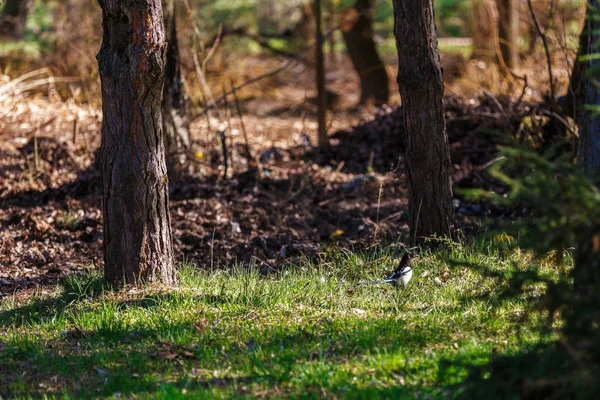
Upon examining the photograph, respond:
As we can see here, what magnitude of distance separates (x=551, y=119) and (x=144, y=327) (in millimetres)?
5884

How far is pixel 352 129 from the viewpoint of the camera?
11.1 metres

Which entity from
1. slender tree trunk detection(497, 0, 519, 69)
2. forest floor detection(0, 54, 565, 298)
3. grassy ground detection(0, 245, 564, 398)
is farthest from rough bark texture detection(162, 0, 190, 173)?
slender tree trunk detection(497, 0, 519, 69)

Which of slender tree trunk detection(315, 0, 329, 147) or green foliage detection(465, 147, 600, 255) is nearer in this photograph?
green foliage detection(465, 147, 600, 255)

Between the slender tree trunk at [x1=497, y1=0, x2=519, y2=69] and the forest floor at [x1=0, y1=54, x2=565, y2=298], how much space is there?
3465mm

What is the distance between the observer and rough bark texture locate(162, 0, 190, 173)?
29.7ft

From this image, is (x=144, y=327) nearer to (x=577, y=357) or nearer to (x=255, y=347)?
(x=255, y=347)

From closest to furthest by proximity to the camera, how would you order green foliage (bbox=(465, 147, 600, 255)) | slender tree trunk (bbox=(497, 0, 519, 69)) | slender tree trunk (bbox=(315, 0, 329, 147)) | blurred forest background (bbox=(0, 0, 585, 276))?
green foliage (bbox=(465, 147, 600, 255)) < blurred forest background (bbox=(0, 0, 585, 276)) < slender tree trunk (bbox=(315, 0, 329, 147)) < slender tree trunk (bbox=(497, 0, 519, 69))

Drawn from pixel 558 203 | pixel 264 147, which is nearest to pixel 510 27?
pixel 264 147

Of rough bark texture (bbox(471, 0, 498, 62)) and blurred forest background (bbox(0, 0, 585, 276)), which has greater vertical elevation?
rough bark texture (bbox(471, 0, 498, 62))

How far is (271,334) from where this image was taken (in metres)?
4.85

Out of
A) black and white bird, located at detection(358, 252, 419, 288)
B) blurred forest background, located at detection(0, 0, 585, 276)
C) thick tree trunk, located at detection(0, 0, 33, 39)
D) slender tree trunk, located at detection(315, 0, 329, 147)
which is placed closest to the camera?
black and white bird, located at detection(358, 252, 419, 288)

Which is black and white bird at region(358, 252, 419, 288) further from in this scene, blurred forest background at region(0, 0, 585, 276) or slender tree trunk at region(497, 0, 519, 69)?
slender tree trunk at region(497, 0, 519, 69)

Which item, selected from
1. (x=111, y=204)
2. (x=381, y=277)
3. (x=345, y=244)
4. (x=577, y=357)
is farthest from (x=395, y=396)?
(x=345, y=244)

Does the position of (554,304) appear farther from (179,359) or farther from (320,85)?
(320,85)
